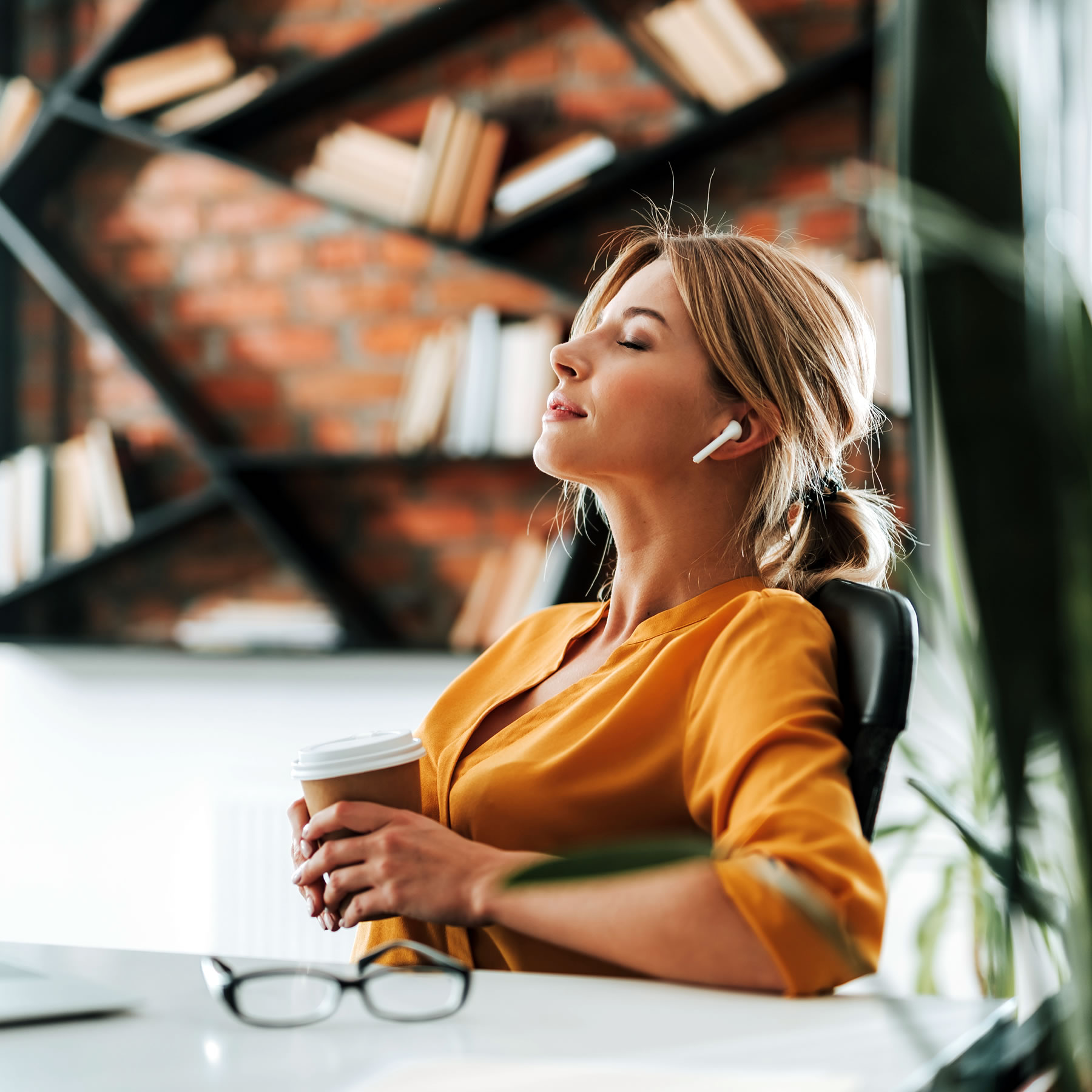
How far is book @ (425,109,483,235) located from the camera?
2.68 m

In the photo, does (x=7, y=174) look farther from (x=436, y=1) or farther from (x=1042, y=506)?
(x=1042, y=506)

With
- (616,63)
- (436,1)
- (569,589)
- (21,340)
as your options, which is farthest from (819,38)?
(21,340)

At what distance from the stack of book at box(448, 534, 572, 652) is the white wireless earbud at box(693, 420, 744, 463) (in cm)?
128

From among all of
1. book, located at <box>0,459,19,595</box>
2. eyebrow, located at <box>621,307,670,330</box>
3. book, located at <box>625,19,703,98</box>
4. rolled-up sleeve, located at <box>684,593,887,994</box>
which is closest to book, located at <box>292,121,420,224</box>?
book, located at <box>625,19,703,98</box>

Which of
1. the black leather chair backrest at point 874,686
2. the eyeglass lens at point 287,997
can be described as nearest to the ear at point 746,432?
the black leather chair backrest at point 874,686

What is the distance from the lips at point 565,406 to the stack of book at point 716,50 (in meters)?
1.50

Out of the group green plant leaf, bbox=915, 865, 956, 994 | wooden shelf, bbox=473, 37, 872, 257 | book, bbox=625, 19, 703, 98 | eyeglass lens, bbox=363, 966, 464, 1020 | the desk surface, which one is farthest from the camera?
book, bbox=625, 19, 703, 98

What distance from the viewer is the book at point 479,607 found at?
271 cm

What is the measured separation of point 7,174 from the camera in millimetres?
3006

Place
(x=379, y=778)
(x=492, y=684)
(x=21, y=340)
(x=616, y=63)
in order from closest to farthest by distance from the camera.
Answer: (x=379, y=778), (x=492, y=684), (x=616, y=63), (x=21, y=340)

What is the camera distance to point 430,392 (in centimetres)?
273

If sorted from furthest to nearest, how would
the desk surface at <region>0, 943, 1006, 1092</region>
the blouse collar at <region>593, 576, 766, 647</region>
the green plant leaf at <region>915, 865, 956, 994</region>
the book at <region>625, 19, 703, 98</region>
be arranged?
the book at <region>625, 19, 703, 98</region> → the green plant leaf at <region>915, 865, 956, 994</region> → the blouse collar at <region>593, 576, 766, 647</region> → the desk surface at <region>0, 943, 1006, 1092</region>

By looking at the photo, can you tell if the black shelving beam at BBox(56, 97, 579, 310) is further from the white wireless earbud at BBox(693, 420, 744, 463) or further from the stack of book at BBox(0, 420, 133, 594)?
the white wireless earbud at BBox(693, 420, 744, 463)

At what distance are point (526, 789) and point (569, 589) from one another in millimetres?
1416
